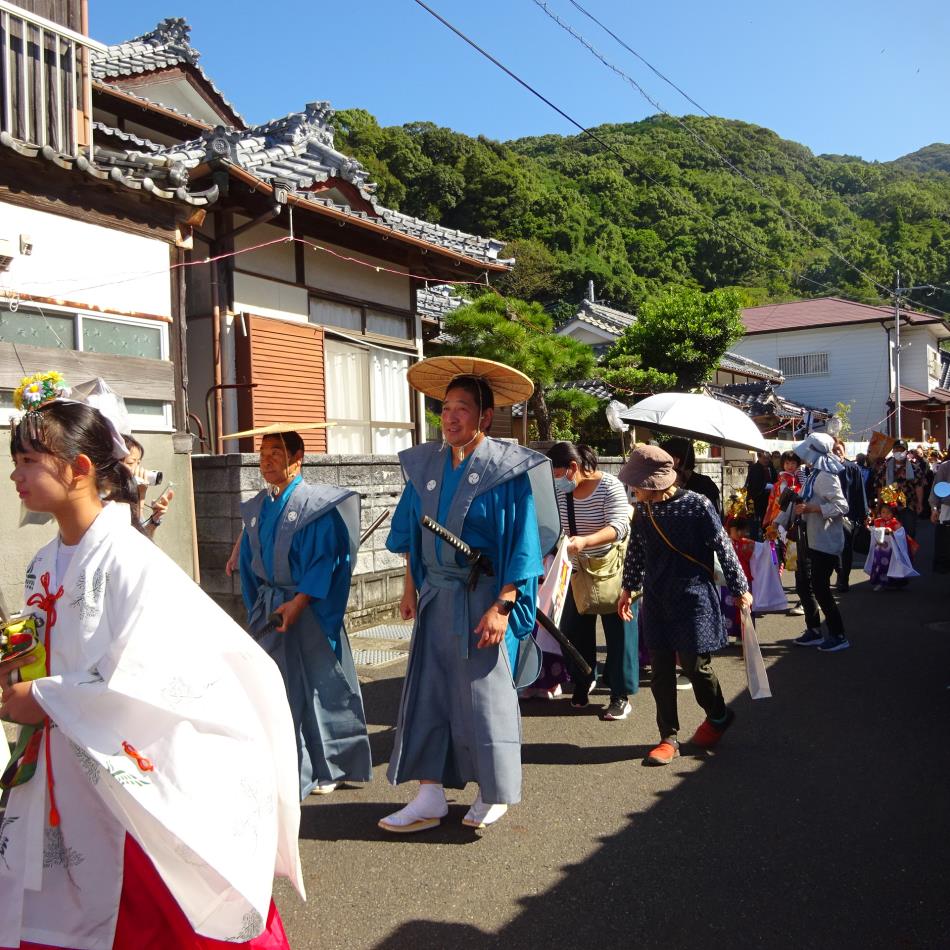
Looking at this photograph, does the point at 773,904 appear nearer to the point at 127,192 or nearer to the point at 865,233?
the point at 127,192

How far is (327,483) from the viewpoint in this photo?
8.20m

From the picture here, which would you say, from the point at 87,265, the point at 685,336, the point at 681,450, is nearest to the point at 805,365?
the point at 685,336

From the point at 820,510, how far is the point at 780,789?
4.05 metres

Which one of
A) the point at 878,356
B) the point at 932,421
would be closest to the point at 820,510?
the point at 878,356

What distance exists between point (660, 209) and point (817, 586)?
41.0 meters

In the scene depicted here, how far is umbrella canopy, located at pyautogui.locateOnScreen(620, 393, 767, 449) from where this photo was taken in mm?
6902

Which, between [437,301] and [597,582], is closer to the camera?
[597,582]

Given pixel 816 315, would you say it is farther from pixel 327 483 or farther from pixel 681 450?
pixel 681 450

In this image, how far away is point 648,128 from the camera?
50.2 m

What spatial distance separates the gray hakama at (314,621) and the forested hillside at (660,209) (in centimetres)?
3109

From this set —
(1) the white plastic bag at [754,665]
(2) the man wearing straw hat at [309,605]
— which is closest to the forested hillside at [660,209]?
(2) the man wearing straw hat at [309,605]

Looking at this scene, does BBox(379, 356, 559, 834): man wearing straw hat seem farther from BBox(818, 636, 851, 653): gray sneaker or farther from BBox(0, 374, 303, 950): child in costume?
BBox(818, 636, 851, 653): gray sneaker

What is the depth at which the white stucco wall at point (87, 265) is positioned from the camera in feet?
23.4

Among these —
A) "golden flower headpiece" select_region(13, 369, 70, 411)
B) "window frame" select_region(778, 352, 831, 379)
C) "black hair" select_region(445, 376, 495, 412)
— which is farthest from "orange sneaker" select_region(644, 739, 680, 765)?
"window frame" select_region(778, 352, 831, 379)
